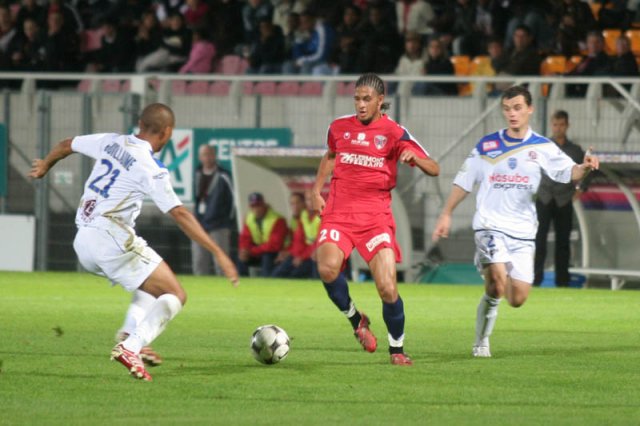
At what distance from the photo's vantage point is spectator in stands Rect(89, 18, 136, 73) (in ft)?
83.1

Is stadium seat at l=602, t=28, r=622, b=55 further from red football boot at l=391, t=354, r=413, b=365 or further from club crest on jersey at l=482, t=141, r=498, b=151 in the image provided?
red football boot at l=391, t=354, r=413, b=365

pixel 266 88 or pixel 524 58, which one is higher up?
pixel 524 58

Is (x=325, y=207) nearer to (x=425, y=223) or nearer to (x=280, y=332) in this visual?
(x=280, y=332)

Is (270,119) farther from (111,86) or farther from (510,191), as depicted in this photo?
(510,191)

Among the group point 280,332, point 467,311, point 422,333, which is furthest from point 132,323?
point 467,311

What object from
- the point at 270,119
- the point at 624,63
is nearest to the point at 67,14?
the point at 270,119

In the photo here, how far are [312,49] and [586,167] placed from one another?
13.3 m

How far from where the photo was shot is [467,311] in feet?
51.4

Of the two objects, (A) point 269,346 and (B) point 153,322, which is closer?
(B) point 153,322

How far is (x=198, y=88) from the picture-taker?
2234cm

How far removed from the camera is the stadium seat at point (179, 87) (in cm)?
2249

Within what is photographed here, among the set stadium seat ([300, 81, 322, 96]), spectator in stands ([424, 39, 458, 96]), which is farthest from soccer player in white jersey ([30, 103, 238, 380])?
spectator in stands ([424, 39, 458, 96])

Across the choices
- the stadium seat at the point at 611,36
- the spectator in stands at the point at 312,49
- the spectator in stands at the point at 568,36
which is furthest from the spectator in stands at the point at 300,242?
the stadium seat at the point at 611,36

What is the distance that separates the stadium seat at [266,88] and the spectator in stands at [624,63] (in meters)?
5.10
